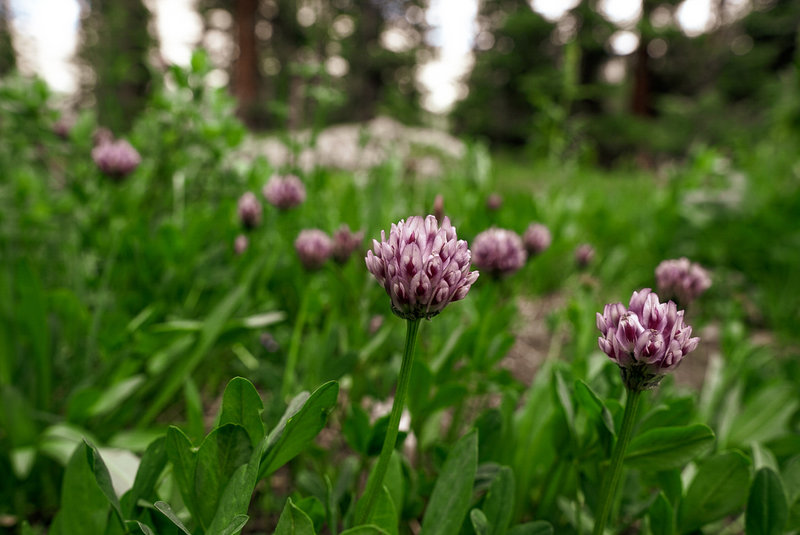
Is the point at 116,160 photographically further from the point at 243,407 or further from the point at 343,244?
the point at 243,407

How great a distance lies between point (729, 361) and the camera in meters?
1.68

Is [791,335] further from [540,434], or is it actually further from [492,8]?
[492,8]

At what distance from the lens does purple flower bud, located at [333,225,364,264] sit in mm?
1458

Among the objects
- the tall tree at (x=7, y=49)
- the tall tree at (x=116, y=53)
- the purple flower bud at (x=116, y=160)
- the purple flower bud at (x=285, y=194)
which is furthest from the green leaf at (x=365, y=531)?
the tall tree at (x=7, y=49)

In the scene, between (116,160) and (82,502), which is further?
(116,160)

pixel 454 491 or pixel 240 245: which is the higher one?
pixel 240 245

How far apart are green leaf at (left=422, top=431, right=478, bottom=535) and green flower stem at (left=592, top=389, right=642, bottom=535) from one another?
0.17 metres

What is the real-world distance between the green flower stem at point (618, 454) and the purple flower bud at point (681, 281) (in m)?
0.53

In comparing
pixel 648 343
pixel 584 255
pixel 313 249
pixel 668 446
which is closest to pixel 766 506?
pixel 668 446

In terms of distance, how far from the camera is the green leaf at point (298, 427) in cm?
67

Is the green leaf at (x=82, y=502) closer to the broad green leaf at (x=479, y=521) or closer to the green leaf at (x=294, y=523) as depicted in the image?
the green leaf at (x=294, y=523)

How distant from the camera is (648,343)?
0.64 metres

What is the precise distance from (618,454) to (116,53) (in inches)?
126

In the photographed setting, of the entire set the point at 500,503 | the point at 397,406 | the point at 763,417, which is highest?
the point at 397,406
